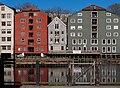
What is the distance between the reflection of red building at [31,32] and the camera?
81625 mm

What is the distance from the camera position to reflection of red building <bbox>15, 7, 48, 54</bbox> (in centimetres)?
8162

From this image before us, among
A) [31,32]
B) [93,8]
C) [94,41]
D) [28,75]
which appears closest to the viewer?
[28,75]

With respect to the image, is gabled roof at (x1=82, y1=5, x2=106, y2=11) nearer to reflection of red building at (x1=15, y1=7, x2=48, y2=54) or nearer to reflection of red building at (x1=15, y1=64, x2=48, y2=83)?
reflection of red building at (x1=15, y1=7, x2=48, y2=54)

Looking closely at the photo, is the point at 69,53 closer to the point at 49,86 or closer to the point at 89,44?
the point at 89,44

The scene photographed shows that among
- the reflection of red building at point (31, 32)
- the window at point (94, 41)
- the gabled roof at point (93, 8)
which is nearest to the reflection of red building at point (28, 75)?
the reflection of red building at point (31, 32)

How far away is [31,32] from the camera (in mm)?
82750

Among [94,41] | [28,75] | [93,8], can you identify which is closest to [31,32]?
[94,41]

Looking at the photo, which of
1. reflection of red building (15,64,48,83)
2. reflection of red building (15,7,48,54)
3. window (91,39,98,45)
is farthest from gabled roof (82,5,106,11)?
reflection of red building (15,64,48,83)

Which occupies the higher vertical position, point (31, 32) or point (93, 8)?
point (93, 8)

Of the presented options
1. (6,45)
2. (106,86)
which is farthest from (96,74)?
(6,45)

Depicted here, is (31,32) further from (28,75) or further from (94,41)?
(28,75)

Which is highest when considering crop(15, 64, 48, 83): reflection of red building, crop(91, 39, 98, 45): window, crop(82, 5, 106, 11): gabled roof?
crop(82, 5, 106, 11): gabled roof

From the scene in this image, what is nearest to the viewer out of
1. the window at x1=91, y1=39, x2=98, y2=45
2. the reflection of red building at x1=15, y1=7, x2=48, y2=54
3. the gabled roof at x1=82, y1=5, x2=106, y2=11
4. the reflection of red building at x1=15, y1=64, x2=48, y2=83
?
the reflection of red building at x1=15, y1=64, x2=48, y2=83

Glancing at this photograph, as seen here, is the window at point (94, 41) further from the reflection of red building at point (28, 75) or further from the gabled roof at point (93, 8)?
the reflection of red building at point (28, 75)
